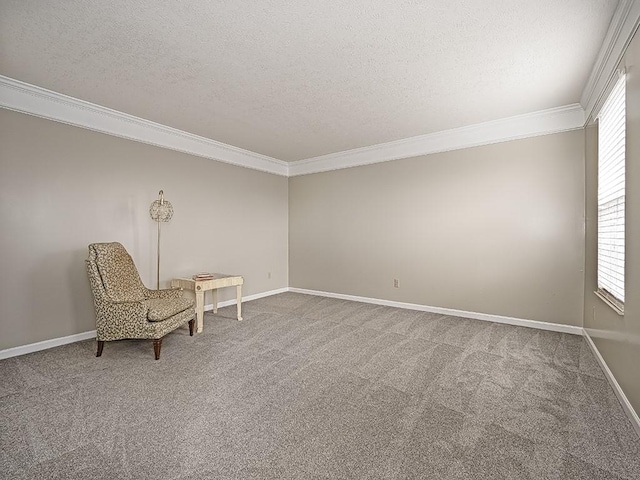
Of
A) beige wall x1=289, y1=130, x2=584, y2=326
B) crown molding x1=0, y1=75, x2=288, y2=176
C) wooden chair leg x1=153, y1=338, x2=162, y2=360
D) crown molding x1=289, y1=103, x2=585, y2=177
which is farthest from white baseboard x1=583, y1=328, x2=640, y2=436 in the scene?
crown molding x1=0, y1=75, x2=288, y2=176

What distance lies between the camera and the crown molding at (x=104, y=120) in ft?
9.46

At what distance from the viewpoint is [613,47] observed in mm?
2188

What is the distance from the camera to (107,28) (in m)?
2.09

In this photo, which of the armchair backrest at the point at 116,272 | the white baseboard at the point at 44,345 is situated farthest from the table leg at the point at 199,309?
the white baseboard at the point at 44,345

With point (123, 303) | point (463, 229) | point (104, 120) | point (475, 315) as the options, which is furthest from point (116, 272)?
point (475, 315)

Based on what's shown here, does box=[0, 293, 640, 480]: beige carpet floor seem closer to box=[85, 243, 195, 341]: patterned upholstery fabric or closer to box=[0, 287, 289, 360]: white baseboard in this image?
box=[0, 287, 289, 360]: white baseboard

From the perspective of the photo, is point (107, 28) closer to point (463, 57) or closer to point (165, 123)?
point (165, 123)

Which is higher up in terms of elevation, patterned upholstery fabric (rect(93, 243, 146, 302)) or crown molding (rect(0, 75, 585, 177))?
crown molding (rect(0, 75, 585, 177))

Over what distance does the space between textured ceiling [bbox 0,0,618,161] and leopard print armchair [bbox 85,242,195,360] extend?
164 cm

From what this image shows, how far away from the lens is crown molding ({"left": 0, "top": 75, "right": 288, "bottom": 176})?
288 cm

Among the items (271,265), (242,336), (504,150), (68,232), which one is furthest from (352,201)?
(68,232)

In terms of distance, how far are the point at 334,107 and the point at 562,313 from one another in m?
3.50

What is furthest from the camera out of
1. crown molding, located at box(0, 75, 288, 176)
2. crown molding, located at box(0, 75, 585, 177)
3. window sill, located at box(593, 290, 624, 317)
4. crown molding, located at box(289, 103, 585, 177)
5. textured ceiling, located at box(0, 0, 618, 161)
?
crown molding, located at box(289, 103, 585, 177)

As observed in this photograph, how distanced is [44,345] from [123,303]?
3.60 ft
